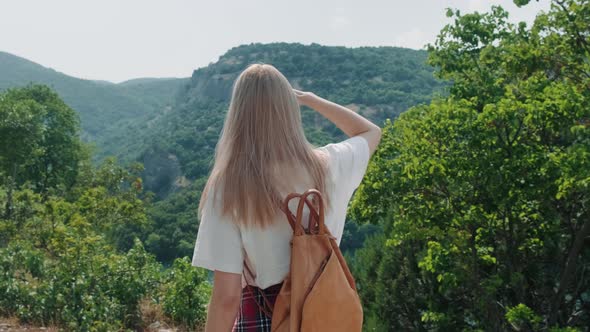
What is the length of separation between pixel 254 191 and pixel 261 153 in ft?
0.33

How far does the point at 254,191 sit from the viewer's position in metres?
1.49

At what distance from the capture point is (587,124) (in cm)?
561

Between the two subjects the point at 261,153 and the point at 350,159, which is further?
the point at 350,159

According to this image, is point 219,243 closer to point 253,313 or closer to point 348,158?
point 253,313

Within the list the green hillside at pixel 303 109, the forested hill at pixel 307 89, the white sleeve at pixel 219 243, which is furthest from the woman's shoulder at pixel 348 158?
the forested hill at pixel 307 89

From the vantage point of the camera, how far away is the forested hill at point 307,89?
53312mm

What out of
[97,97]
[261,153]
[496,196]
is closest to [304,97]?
[261,153]

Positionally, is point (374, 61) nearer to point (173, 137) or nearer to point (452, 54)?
point (173, 137)

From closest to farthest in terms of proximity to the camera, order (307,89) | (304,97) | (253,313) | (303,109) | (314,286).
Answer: (314,286) → (253,313) → (304,97) → (303,109) → (307,89)

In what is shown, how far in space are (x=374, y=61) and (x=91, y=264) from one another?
63.5m

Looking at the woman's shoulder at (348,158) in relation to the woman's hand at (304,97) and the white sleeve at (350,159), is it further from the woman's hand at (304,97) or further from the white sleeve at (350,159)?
the woman's hand at (304,97)

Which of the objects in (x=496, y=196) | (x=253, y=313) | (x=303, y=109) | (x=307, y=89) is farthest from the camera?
(x=307, y=89)

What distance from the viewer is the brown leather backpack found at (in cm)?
147

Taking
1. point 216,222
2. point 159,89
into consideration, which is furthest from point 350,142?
point 159,89
